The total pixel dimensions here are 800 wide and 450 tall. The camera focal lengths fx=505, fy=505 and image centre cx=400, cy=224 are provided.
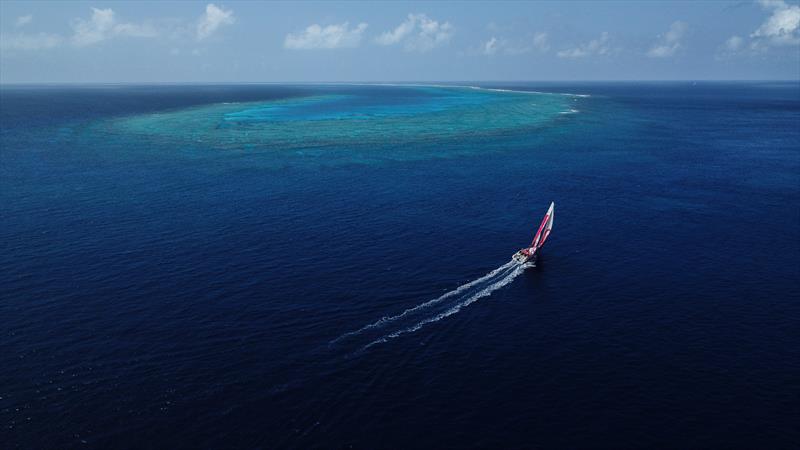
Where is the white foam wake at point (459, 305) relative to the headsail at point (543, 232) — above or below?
below

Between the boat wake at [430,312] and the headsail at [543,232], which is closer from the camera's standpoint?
the boat wake at [430,312]

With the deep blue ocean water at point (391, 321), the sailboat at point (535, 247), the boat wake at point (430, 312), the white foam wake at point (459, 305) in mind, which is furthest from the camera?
the sailboat at point (535, 247)

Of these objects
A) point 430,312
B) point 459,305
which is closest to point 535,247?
point 459,305

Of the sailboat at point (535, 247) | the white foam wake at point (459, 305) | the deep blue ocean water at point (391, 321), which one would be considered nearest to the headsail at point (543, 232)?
the sailboat at point (535, 247)

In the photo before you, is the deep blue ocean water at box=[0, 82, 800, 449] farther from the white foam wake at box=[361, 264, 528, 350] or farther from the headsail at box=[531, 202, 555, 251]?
the headsail at box=[531, 202, 555, 251]

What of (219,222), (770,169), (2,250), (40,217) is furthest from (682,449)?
(770,169)

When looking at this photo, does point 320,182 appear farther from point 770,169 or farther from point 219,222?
point 770,169

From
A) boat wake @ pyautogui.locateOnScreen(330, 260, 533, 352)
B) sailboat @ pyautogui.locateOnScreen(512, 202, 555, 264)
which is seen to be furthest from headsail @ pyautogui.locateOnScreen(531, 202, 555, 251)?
boat wake @ pyautogui.locateOnScreen(330, 260, 533, 352)

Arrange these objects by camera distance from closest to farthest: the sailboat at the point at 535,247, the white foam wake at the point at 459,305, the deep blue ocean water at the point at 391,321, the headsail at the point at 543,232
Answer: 1. the deep blue ocean water at the point at 391,321
2. the white foam wake at the point at 459,305
3. the sailboat at the point at 535,247
4. the headsail at the point at 543,232

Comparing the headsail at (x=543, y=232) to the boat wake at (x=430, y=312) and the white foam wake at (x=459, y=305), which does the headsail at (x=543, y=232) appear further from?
the white foam wake at (x=459, y=305)
